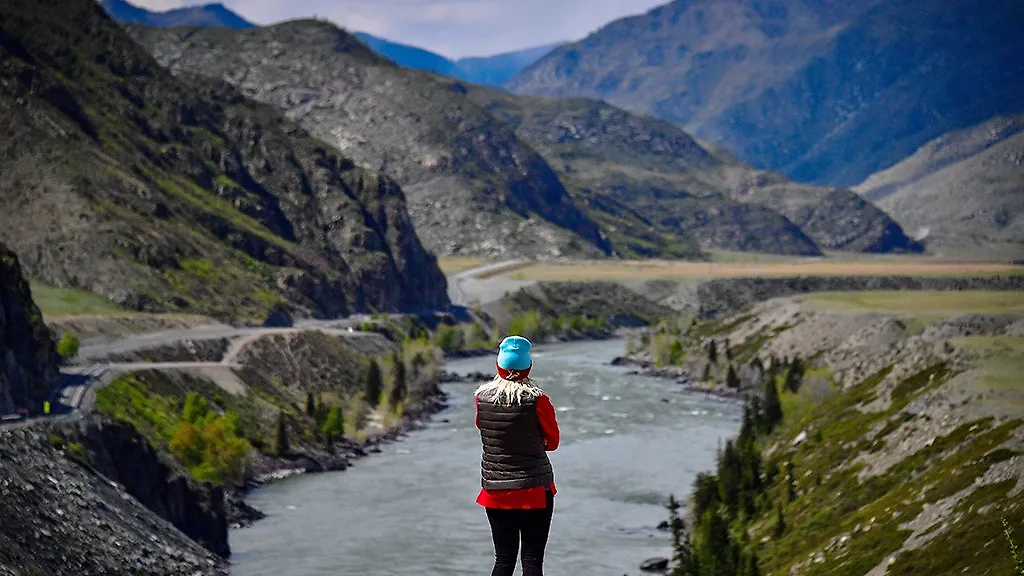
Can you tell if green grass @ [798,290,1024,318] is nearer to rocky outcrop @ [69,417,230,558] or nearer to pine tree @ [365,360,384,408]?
pine tree @ [365,360,384,408]

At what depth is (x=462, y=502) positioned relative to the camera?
8631cm

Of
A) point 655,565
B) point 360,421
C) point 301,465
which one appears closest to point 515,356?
point 655,565

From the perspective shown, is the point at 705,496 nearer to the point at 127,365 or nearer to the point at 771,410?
the point at 771,410

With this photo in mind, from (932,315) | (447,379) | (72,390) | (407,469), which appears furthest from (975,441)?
(447,379)

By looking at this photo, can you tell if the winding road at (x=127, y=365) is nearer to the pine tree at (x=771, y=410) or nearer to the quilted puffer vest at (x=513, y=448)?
the pine tree at (x=771, y=410)

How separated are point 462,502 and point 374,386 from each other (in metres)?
52.2

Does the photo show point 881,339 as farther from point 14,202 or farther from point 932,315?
point 14,202

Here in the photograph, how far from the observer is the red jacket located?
17.9m

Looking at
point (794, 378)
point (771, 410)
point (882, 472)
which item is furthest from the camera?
point (794, 378)

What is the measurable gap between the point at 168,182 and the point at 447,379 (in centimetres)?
4943

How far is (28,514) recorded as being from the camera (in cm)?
5441

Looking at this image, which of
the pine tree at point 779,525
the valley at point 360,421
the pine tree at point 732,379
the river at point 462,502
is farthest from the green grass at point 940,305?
the pine tree at point 779,525

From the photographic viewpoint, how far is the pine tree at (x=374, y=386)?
136 m

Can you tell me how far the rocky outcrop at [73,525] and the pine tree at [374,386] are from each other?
6804cm
